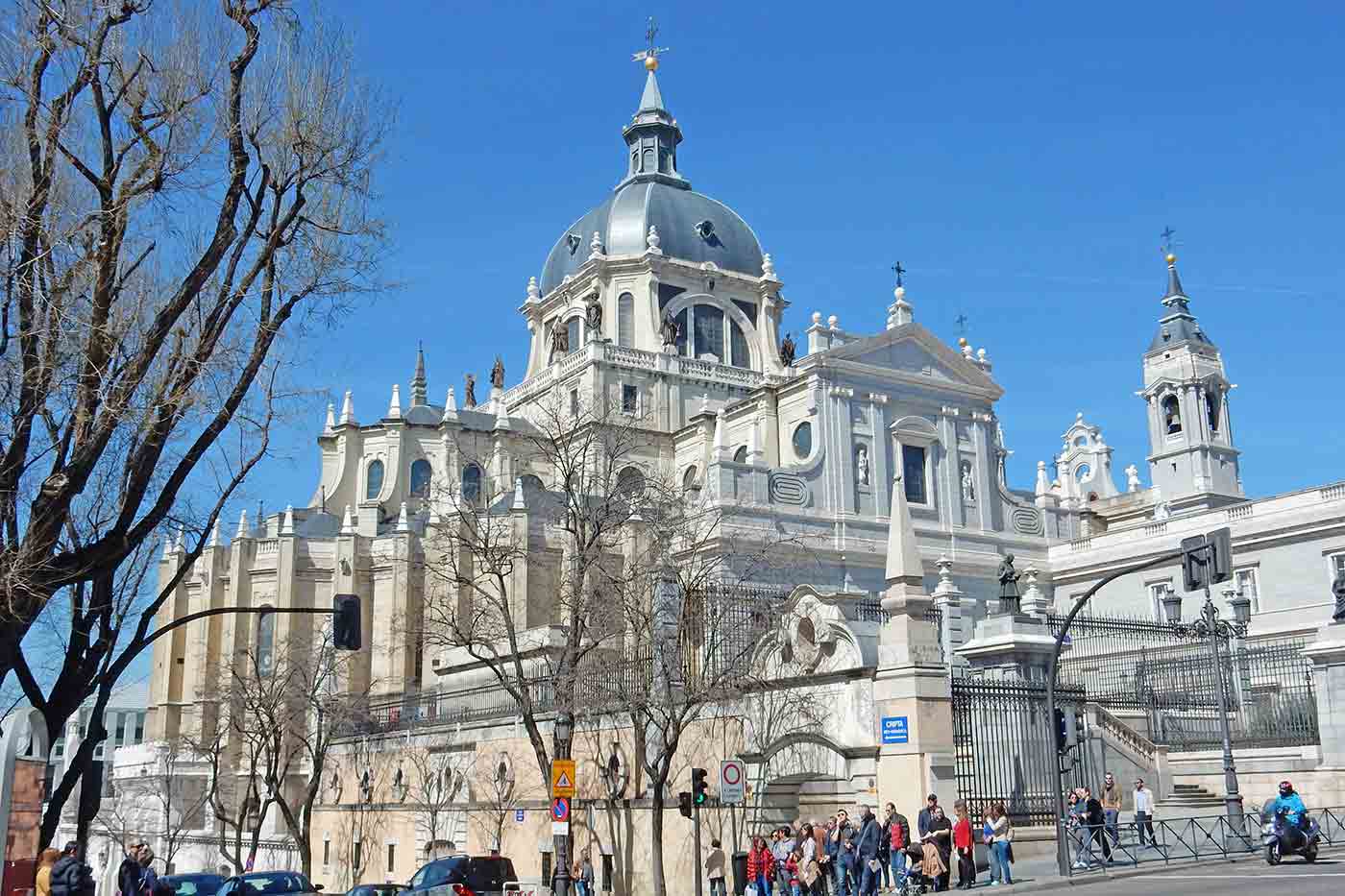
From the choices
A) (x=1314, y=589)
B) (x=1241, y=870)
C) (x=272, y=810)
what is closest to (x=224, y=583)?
(x=272, y=810)

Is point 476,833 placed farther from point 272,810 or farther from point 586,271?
point 586,271

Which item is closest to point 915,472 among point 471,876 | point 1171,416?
point 1171,416

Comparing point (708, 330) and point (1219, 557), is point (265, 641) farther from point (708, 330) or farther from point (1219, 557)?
point (1219, 557)

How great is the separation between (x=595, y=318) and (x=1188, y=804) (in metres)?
44.9

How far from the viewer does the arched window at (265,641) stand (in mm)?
56853

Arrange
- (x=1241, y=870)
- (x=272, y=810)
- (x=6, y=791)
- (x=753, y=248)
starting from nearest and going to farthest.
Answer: (x=6, y=791), (x=1241, y=870), (x=272, y=810), (x=753, y=248)

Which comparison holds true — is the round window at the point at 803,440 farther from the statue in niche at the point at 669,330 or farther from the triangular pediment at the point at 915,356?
the statue in niche at the point at 669,330

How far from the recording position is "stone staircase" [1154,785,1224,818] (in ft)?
83.2

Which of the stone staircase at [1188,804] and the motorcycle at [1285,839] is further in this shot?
the stone staircase at [1188,804]

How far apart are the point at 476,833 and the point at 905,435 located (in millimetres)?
29747

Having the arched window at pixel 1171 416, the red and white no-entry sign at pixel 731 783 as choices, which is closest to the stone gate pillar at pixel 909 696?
the red and white no-entry sign at pixel 731 783

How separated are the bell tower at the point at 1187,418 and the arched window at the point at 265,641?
134 ft

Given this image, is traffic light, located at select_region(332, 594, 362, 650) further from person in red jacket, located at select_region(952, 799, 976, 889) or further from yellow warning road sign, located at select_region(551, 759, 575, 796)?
person in red jacket, located at select_region(952, 799, 976, 889)

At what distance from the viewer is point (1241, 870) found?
18.9 metres
